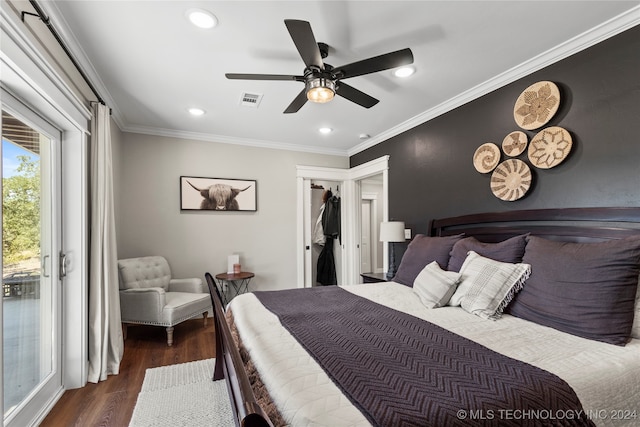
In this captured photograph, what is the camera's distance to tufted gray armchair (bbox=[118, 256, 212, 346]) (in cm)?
313

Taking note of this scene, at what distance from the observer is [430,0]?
1.72 m

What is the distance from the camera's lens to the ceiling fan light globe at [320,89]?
2.01 meters

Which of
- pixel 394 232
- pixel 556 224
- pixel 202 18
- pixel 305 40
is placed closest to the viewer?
pixel 305 40

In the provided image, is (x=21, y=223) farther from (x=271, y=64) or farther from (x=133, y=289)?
(x=271, y=64)

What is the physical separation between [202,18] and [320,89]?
811 mm

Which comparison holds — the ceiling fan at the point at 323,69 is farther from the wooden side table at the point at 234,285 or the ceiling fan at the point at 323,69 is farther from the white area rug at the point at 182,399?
the wooden side table at the point at 234,285

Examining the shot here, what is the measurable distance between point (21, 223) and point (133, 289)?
1.58m

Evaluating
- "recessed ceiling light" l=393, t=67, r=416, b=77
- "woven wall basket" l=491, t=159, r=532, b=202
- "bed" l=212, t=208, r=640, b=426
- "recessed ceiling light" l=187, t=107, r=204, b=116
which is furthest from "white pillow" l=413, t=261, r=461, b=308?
"recessed ceiling light" l=187, t=107, r=204, b=116

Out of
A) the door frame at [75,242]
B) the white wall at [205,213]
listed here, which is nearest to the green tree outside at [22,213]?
the door frame at [75,242]

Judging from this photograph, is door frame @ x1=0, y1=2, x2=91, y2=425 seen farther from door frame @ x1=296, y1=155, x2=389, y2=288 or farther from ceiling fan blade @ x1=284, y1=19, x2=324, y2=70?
door frame @ x1=296, y1=155, x2=389, y2=288

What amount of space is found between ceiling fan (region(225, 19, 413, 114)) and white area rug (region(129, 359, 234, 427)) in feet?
7.31

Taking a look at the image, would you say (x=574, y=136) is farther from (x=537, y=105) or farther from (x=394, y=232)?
(x=394, y=232)

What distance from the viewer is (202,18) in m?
1.83

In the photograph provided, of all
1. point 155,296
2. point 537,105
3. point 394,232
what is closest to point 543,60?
point 537,105
